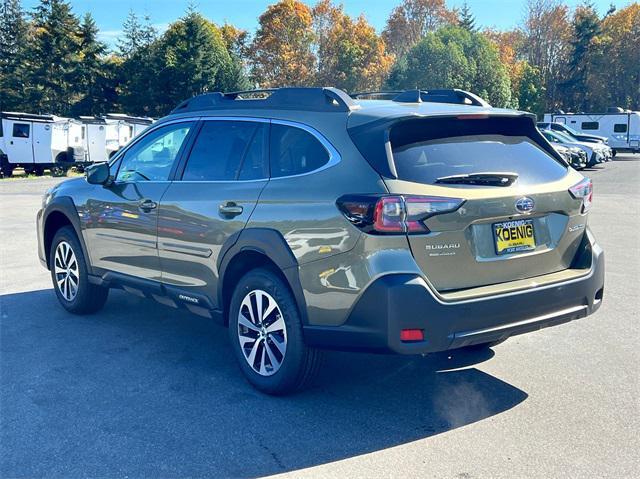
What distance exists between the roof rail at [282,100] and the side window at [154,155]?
202 millimetres

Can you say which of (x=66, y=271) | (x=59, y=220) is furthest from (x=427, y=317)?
(x=59, y=220)

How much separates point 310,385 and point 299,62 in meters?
64.6

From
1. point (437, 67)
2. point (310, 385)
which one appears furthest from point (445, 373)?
point (437, 67)

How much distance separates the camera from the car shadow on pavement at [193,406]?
11.5 feet

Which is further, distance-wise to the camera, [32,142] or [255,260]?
[32,142]

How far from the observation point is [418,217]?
11.8ft

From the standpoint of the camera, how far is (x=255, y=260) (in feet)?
14.4

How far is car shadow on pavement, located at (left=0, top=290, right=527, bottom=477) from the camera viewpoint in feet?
11.5

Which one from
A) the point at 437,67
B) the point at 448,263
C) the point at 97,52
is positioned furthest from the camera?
the point at 97,52

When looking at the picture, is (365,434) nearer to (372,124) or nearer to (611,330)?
(372,124)

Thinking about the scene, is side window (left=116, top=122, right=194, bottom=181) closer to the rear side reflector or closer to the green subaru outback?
the green subaru outback

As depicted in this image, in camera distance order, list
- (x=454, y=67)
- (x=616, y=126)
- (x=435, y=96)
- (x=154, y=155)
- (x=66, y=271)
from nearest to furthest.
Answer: (x=435, y=96)
(x=154, y=155)
(x=66, y=271)
(x=616, y=126)
(x=454, y=67)

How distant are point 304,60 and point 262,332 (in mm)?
64992

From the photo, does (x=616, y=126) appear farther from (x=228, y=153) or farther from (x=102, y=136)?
(x=228, y=153)
